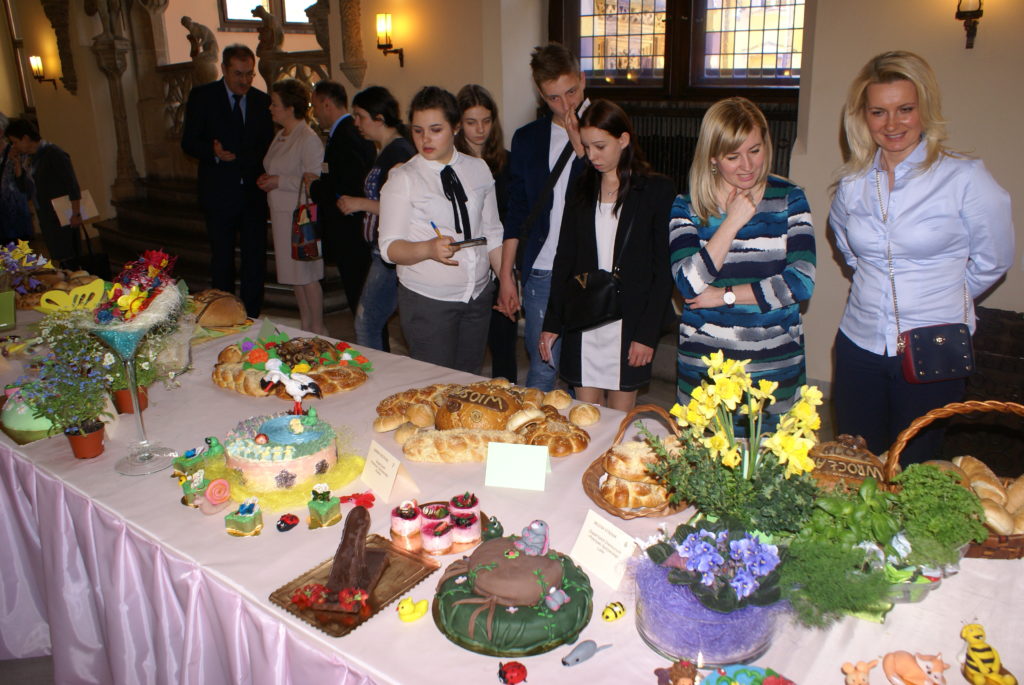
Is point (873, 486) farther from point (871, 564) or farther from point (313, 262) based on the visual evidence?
point (313, 262)

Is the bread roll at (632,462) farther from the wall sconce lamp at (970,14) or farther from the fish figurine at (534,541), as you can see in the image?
the wall sconce lamp at (970,14)

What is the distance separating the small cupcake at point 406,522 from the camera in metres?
1.50

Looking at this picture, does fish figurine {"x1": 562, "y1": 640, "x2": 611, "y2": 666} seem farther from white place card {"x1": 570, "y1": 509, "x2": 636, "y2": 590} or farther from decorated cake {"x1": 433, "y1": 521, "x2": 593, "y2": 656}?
white place card {"x1": 570, "y1": 509, "x2": 636, "y2": 590}

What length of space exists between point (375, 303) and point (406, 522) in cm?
222

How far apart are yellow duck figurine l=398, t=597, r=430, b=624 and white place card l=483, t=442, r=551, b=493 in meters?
0.43

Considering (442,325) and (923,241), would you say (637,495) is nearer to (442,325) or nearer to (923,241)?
(923,241)

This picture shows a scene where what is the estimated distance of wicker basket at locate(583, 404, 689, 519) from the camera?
1516mm

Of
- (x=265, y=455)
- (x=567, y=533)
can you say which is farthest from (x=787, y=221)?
(x=265, y=455)

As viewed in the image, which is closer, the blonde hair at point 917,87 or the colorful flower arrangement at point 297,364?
the blonde hair at point 917,87

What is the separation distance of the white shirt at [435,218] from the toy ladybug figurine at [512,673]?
1.67m

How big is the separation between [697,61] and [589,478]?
3.64 m

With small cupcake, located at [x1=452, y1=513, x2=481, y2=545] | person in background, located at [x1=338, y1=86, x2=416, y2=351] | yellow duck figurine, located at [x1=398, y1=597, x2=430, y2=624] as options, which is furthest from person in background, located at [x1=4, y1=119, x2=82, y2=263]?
yellow duck figurine, located at [x1=398, y1=597, x2=430, y2=624]

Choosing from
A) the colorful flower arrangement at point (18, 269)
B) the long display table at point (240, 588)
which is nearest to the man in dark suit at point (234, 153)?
the colorful flower arrangement at point (18, 269)

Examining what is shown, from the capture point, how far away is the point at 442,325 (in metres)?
2.77
